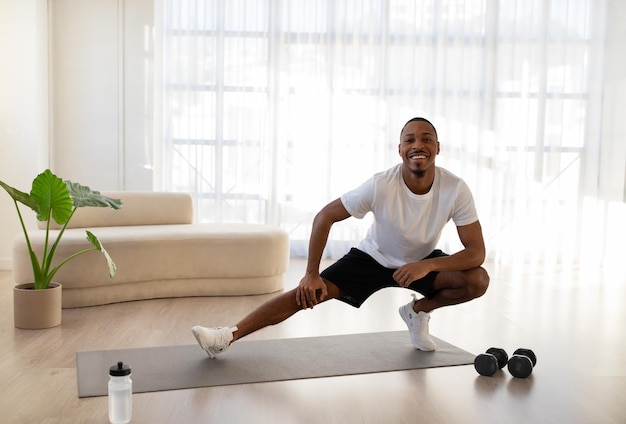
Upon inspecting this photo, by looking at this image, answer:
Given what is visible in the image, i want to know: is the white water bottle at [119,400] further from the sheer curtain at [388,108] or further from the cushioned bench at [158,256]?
the sheer curtain at [388,108]

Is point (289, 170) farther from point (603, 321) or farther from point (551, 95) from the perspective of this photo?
point (603, 321)

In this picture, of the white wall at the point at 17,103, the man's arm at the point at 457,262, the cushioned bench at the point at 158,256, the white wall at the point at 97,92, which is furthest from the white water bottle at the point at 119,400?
the white wall at the point at 97,92

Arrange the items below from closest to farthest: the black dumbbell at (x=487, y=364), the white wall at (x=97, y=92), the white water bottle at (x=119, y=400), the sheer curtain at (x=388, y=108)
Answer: the white water bottle at (x=119, y=400), the black dumbbell at (x=487, y=364), the white wall at (x=97, y=92), the sheer curtain at (x=388, y=108)

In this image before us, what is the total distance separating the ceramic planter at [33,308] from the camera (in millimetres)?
3477

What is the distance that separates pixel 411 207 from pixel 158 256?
6.10 ft

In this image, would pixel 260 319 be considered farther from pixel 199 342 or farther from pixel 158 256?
pixel 158 256

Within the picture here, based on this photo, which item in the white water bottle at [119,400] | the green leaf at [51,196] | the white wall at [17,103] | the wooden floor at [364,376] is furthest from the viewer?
the white wall at [17,103]

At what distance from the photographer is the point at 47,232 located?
353cm

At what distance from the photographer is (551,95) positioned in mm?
6484

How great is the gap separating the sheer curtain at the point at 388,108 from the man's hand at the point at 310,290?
11.5ft

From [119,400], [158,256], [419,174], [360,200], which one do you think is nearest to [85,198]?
[158,256]

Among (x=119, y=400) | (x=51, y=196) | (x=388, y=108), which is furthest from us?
(x=388, y=108)

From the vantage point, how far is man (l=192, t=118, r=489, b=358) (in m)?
2.93

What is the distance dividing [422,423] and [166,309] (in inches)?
83.7
